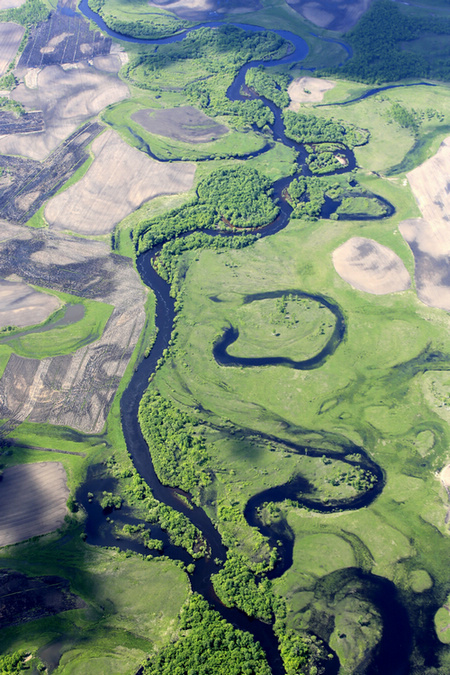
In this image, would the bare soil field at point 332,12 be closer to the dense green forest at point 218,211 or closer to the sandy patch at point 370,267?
the dense green forest at point 218,211

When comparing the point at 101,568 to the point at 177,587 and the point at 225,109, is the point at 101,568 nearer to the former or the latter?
the point at 177,587

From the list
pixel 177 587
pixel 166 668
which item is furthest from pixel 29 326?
pixel 166 668

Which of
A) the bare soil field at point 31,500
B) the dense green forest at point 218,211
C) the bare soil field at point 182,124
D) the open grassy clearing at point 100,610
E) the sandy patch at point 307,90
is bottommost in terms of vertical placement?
the open grassy clearing at point 100,610

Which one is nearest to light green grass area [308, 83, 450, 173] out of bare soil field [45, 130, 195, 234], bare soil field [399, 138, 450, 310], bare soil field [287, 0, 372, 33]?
bare soil field [399, 138, 450, 310]

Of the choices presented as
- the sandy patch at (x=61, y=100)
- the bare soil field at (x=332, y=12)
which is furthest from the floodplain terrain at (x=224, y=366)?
the bare soil field at (x=332, y=12)

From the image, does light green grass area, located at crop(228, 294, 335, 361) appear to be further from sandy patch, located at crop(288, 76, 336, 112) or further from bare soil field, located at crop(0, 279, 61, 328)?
sandy patch, located at crop(288, 76, 336, 112)

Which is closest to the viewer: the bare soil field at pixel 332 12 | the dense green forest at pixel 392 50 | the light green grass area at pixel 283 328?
the light green grass area at pixel 283 328
